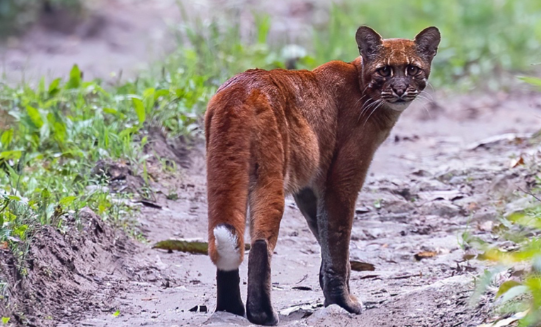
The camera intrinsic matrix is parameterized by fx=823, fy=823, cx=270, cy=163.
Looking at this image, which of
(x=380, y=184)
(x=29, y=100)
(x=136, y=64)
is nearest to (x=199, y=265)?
(x=380, y=184)

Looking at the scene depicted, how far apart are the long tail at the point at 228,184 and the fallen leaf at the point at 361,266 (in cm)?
181

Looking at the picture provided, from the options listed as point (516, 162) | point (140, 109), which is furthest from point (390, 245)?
point (140, 109)

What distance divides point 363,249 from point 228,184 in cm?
220

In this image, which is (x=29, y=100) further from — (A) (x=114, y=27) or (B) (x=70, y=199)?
(A) (x=114, y=27)

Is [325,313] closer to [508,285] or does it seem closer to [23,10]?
[508,285]

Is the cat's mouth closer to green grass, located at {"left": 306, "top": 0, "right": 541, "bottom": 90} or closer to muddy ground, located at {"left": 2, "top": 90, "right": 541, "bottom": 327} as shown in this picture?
muddy ground, located at {"left": 2, "top": 90, "right": 541, "bottom": 327}

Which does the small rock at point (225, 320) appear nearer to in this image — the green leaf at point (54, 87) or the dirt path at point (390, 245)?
the dirt path at point (390, 245)

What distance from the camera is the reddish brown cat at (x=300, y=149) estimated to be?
3977 mm

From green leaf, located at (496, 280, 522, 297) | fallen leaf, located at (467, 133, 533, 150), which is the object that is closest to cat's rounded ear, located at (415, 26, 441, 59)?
green leaf, located at (496, 280, 522, 297)

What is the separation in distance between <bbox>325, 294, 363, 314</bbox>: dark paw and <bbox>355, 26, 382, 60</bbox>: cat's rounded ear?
139 centimetres

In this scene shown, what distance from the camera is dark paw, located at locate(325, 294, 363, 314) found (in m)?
4.43

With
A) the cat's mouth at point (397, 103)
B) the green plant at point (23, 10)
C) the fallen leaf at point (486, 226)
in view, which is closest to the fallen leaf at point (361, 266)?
the fallen leaf at point (486, 226)

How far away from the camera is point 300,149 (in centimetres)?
437

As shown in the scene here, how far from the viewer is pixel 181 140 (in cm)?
708
